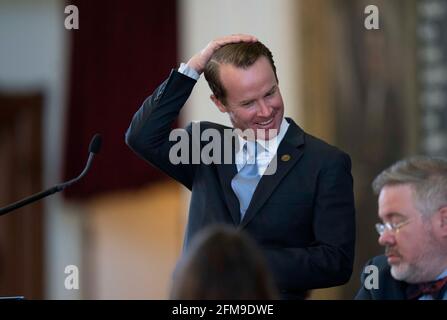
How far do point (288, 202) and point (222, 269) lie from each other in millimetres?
743

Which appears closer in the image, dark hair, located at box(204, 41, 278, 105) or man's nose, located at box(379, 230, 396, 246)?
dark hair, located at box(204, 41, 278, 105)

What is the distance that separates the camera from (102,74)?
8312 millimetres


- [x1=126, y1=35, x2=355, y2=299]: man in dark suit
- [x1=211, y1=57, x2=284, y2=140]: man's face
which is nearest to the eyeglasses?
[x1=126, y1=35, x2=355, y2=299]: man in dark suit

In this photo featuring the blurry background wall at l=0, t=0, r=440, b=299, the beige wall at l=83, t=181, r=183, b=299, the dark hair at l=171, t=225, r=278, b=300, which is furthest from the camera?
the beige wall at l=83, t=181, r=183, b=299

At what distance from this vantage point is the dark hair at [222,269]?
6.76ft

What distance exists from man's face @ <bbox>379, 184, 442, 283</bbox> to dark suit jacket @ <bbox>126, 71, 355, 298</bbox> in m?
0.50

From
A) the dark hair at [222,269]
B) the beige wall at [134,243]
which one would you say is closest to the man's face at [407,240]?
the dark hair at [222,269]

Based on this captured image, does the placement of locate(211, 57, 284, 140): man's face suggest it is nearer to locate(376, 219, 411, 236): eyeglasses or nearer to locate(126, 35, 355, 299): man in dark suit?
locate(126, 35, 355, 299): man in dark suit

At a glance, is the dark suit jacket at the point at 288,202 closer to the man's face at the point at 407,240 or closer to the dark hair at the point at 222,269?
the man's face at the point at 407,240

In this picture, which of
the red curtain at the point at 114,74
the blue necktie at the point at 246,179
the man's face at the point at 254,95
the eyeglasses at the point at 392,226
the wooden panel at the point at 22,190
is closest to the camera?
the man's face at the point at 254,95

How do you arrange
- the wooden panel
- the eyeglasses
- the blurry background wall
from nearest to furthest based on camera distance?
1. the eyeglasses
2. the blurry background wall
3. the wooden panel

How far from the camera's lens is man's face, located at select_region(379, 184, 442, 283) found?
3.27 meters

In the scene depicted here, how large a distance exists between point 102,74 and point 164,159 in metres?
5.50

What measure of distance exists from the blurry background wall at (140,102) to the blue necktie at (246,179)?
3263 mm
